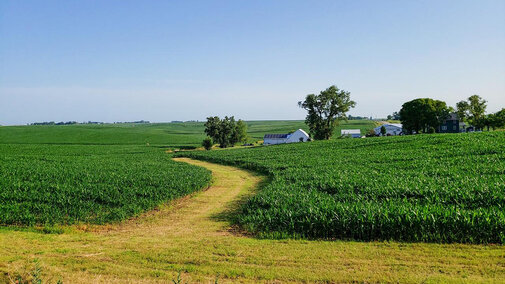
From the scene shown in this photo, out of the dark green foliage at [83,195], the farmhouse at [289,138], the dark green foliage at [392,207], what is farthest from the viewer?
Result: the farmhouse at [289,138]

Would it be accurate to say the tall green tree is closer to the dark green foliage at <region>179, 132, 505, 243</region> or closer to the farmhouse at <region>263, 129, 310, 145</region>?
the farmhouse at <region>263, 129, 310, 145</region>

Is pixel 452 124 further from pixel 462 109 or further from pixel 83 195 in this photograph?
pixel 83 195

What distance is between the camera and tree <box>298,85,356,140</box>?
69.1 m

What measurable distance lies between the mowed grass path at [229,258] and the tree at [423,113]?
7530 cm

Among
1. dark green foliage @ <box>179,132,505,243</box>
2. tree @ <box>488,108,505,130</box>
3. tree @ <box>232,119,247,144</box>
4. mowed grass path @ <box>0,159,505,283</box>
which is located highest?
tree @ <box>488,108,505,130</box>

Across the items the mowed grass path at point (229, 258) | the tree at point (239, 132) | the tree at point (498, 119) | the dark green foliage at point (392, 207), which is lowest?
the mowed grass path at point (229, 258)

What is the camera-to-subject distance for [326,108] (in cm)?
7025

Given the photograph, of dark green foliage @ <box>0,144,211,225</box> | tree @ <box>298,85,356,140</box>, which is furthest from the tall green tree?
dark green foliage @ <box>0,144,211,225</box>

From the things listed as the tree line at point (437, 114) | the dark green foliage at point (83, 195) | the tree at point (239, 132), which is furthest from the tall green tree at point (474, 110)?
the dark green foliage at point (83, 195)

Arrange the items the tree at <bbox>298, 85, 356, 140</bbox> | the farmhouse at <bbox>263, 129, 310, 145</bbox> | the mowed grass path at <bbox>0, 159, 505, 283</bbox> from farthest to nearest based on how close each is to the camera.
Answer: the farmhouse at <bbox>263, 129, 310, 145</bbox>
the tree at <bbox>298, 85, 356, 140</bbox>
the mowed grass path at <bbox>0, 159, 505, 283</bbox>

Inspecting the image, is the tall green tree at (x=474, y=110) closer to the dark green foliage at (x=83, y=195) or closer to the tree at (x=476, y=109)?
the tree at (x=476, y=109)

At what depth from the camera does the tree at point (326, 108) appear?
6912 centimetres

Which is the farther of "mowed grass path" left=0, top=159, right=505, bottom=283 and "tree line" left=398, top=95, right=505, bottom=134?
"tree line" left=398, top=95, right=505, bottom=134

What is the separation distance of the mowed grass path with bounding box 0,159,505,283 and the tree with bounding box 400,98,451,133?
75303 millimetres
